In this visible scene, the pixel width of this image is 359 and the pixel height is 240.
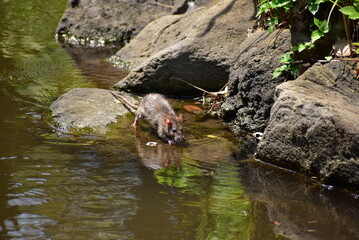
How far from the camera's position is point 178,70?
9.18 m

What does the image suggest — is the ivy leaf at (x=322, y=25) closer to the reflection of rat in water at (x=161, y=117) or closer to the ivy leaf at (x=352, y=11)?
the ivy leaf at (x=352, y=11)

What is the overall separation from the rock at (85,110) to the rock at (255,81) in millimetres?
1633

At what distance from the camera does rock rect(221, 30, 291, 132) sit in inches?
298

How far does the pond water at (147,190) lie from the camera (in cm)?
475

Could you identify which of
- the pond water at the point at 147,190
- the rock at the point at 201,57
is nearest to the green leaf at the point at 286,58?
the pond water at the point at 147,190

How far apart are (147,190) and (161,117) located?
228 cm

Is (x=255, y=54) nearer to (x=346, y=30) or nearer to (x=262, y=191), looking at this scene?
(x=346, y=30)

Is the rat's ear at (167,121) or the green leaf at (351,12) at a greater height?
the green leaf at (351,12)

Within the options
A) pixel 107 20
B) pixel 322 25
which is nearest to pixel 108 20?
pixel 107 20

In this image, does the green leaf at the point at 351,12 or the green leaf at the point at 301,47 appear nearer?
the green leaf at the point at 351,12

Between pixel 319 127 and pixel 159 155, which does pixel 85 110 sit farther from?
pixel 319 127

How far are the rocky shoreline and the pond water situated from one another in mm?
262

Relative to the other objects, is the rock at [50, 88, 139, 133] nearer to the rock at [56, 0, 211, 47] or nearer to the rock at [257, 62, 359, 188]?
the rock at [257, 62, 359, 188]

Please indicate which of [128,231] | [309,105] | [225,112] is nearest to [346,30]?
[309,105]
